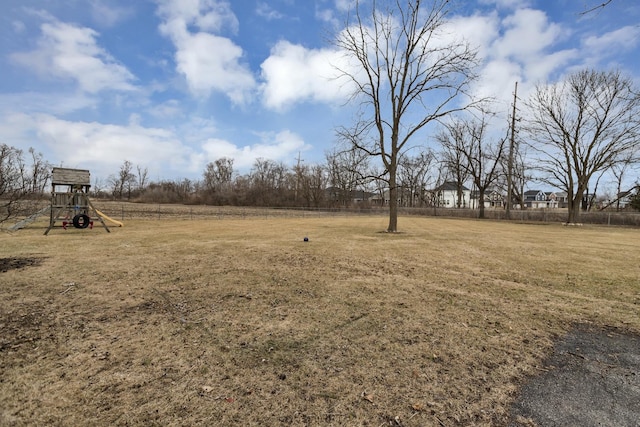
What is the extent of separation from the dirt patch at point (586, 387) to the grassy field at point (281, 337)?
0.16 meters

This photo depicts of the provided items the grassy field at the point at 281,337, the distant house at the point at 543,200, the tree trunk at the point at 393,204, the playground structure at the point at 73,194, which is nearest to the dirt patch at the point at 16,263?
the grassy field at the point at 281,337

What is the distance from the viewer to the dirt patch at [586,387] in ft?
7.72

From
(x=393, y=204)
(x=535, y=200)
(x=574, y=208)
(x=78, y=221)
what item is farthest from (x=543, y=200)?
(x=78, y=221)

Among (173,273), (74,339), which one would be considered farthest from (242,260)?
(74,339)

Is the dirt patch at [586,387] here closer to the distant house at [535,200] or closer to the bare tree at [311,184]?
the bare tree at [311,184]

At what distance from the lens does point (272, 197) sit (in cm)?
6444

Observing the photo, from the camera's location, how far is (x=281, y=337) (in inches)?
145

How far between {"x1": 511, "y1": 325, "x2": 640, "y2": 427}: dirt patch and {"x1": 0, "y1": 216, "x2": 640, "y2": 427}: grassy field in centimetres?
16

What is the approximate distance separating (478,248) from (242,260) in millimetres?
8199

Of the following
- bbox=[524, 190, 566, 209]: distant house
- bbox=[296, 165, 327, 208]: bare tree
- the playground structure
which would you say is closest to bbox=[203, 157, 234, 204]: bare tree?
bbox=[296, 165, 327, 208]: bare tree

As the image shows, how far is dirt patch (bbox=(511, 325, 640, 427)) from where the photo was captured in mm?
2352

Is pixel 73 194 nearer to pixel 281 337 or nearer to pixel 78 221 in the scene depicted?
pixel 78 221

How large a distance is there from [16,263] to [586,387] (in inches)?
404

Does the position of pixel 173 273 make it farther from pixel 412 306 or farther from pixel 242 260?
pixel 412 306
